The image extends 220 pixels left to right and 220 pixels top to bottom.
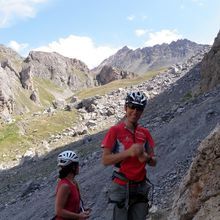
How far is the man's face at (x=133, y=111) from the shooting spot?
6758 mm

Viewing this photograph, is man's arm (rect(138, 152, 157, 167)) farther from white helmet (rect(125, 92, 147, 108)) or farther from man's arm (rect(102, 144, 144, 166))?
white helmet (rect(125, 92, 147, 108))

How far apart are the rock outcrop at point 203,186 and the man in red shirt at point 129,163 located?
39.9 inches

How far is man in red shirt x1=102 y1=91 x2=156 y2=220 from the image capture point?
266 inches

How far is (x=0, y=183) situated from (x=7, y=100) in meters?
38.1

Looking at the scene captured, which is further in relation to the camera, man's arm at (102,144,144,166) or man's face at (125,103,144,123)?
man's face at (125,103,144,123)

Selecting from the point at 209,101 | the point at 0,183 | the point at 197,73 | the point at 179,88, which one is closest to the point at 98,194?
the point at 209,101

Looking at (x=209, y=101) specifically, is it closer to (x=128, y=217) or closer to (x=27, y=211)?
(x=27, y=211)

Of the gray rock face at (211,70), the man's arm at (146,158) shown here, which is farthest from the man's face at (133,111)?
the gray rock face at (211,70)

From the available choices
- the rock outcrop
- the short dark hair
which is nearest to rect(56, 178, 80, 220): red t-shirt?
the short dark hair

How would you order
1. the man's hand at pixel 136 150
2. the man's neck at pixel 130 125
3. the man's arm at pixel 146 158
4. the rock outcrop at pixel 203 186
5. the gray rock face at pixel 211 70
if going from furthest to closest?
the gray rock face at pixel 211 70, the rock outcrop at pixel 203 186, the man's neck at pixel 130 125, the man's arm at pixel 146 158, the man's hand at pixel 136 150

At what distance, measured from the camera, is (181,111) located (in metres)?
22.4

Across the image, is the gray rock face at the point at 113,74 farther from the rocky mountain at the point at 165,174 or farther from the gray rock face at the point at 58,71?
the rocky mountain at the point at 165,174

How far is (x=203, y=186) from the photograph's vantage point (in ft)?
25.4

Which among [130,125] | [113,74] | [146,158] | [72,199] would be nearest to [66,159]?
[72,199]
